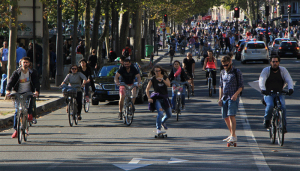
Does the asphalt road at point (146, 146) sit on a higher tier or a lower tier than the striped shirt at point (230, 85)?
lower

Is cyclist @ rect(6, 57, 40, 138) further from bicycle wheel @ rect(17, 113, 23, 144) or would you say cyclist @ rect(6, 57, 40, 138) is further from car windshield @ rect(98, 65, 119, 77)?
car windshield @ rect(98, 65, 119, 77)

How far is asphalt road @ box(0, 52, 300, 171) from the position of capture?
7.91 m

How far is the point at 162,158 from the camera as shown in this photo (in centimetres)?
840

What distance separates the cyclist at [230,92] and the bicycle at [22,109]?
3875mm

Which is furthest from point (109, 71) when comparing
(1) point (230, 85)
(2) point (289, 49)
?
(2) point (289, 49)

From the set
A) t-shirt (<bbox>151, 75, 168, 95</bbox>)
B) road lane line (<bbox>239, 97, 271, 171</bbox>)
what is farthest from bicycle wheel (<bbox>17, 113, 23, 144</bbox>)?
road lane line (<bbox>239, 97, 271, 171</bbox>)

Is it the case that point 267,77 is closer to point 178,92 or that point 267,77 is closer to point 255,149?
point 255,149

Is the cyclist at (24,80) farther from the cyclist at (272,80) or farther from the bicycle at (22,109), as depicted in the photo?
the cyclist at (272,80)

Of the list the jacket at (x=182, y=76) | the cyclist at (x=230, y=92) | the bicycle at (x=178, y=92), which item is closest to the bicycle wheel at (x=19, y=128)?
the cyclist at (x=230, y=92)

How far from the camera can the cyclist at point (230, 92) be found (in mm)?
9367

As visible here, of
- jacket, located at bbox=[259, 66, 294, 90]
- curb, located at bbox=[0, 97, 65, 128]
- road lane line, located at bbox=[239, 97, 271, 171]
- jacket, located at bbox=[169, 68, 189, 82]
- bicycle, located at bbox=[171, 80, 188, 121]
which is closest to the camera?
road lane line, located at bbox=[239, 97, 271, 171]

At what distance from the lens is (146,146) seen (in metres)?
9.60

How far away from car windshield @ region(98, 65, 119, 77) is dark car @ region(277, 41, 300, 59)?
26.5 meters

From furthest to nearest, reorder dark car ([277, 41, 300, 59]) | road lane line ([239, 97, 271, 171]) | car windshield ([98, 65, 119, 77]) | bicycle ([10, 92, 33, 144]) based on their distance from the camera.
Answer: dark car ([277, 41, 300, 59]) → car windshield ([98, 65, 119, 77]) → bicycle ([10, 92, 33, 144]) → road lane line ([239, 97, 271, 171])
